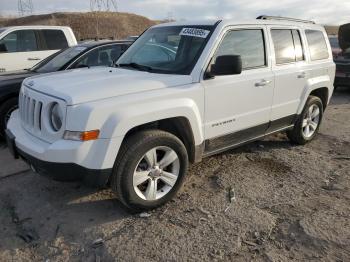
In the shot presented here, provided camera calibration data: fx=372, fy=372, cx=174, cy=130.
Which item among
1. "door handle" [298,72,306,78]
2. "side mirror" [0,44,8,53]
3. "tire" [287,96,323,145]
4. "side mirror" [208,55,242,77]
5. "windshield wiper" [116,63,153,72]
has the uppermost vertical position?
"side mirror" [208,55,242,77]

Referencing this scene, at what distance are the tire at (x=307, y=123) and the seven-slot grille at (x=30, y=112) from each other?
11.9ft

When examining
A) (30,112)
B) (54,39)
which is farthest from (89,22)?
(30,112)

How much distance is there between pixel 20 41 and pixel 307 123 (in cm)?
689

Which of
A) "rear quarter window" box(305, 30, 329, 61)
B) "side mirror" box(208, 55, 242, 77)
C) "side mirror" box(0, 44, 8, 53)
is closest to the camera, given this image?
"side mirror" box(208, 55, 242, 77)

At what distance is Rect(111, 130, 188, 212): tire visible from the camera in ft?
11.0

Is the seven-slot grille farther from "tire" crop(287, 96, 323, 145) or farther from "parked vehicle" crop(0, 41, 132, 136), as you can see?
"tire" crop(287, 96, 323, 145)

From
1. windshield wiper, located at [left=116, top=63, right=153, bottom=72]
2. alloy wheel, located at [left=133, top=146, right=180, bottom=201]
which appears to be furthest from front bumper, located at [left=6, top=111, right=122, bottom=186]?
windshield wiper, located at [left=116, top=63, right=153, bottom=72]

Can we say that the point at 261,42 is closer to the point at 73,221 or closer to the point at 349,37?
the point at 73,221

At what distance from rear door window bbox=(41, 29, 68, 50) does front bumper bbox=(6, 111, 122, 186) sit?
6.48 meters

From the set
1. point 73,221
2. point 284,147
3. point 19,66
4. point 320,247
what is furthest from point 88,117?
point 19,66

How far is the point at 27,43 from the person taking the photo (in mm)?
9031

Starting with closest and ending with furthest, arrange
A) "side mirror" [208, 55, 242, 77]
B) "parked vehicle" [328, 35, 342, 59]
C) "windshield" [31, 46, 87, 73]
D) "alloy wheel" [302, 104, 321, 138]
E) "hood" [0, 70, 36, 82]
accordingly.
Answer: "side mirror" [208, 55, 242, 77] < "alloy wheel" [302, 104, 321, 138] < "hood" [0, 70, 36, 82] < "windshield" [31, 46, 87, 73] < "parked vehicle" [328, 35, 342, 59]

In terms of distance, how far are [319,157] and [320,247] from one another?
7.59 feet

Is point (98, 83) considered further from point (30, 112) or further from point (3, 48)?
point (3, 48)
